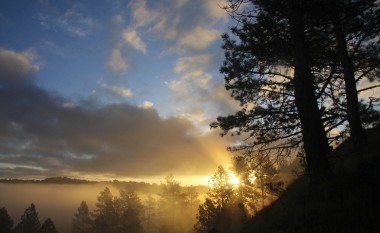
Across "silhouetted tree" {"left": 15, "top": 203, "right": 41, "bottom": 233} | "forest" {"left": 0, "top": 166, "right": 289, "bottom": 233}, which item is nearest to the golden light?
"forest" {"left": 0, "top": 166, "right": 289, "bottom": 233}

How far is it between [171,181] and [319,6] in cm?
4815

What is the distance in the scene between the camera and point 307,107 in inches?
426

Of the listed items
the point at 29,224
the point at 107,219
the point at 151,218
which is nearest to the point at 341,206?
the point at 107,219

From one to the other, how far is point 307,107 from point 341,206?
3.56 metres

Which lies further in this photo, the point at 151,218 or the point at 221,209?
the point at 151,218

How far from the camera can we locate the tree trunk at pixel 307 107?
34.6ft

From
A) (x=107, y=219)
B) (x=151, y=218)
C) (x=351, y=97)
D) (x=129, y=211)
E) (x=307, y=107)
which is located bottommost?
(x=151, y=218)

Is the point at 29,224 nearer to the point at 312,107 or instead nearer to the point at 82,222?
the point at 82,222

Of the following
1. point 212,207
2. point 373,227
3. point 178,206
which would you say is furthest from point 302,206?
point 178,206

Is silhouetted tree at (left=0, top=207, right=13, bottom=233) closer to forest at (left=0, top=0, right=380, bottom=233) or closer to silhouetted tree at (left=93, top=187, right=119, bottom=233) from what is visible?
silhouetted tree at (left=93, top=187, right=119, bottom=233)

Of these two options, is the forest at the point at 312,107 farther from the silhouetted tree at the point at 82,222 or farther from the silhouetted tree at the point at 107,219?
the silhouetted tree at the point at 82,222

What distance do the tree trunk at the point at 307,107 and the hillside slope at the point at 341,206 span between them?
588mm

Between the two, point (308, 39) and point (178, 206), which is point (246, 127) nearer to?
point (308, 39)

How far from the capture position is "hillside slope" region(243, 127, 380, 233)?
7438 mm
